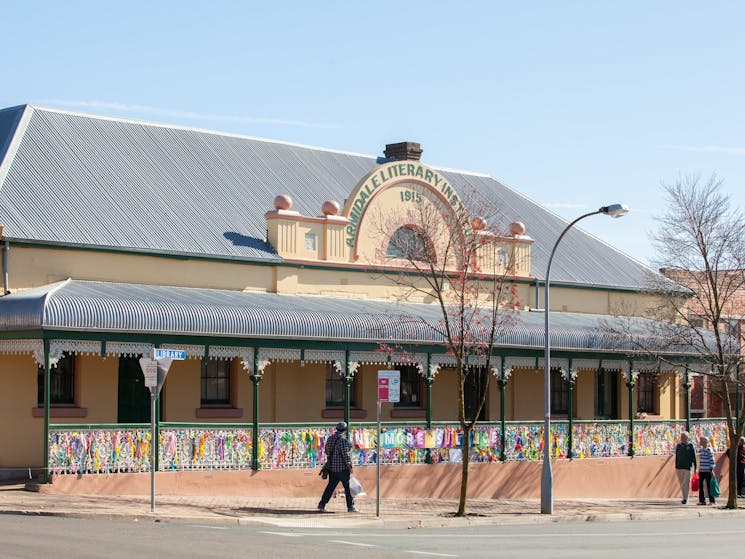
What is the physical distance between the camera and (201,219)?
97.2 ft

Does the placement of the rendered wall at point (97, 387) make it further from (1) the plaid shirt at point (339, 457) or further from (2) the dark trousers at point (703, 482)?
(2) the dark trousers at point (703, 482)

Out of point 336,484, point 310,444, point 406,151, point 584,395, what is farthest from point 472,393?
point 336,484

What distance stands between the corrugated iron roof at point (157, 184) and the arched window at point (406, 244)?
227 cm

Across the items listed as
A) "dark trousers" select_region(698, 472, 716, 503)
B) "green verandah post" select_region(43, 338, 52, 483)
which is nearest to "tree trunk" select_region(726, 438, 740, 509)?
"dark trousers" select_region(698, 472, 716, 503)

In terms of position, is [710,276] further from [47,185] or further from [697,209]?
[47,185]

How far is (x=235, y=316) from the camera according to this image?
25156mm

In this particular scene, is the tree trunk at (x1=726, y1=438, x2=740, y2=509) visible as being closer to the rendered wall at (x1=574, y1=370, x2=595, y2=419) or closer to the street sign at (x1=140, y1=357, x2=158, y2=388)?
the rendered wall at (x1=574, y1=370, x2=595, y2=419)

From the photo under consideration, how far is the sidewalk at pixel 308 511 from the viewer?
20.7 meters

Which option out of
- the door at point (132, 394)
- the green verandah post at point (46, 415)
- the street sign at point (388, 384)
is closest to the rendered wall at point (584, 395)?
the door at point (132, 394)

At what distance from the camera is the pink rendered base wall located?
2342cm

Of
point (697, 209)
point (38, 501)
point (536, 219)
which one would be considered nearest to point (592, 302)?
point (536, 219)

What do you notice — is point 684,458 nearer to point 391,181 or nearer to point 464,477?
point 464,477

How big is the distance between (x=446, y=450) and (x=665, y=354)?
789cm

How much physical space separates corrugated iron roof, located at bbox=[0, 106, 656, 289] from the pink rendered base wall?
17.6 ft
